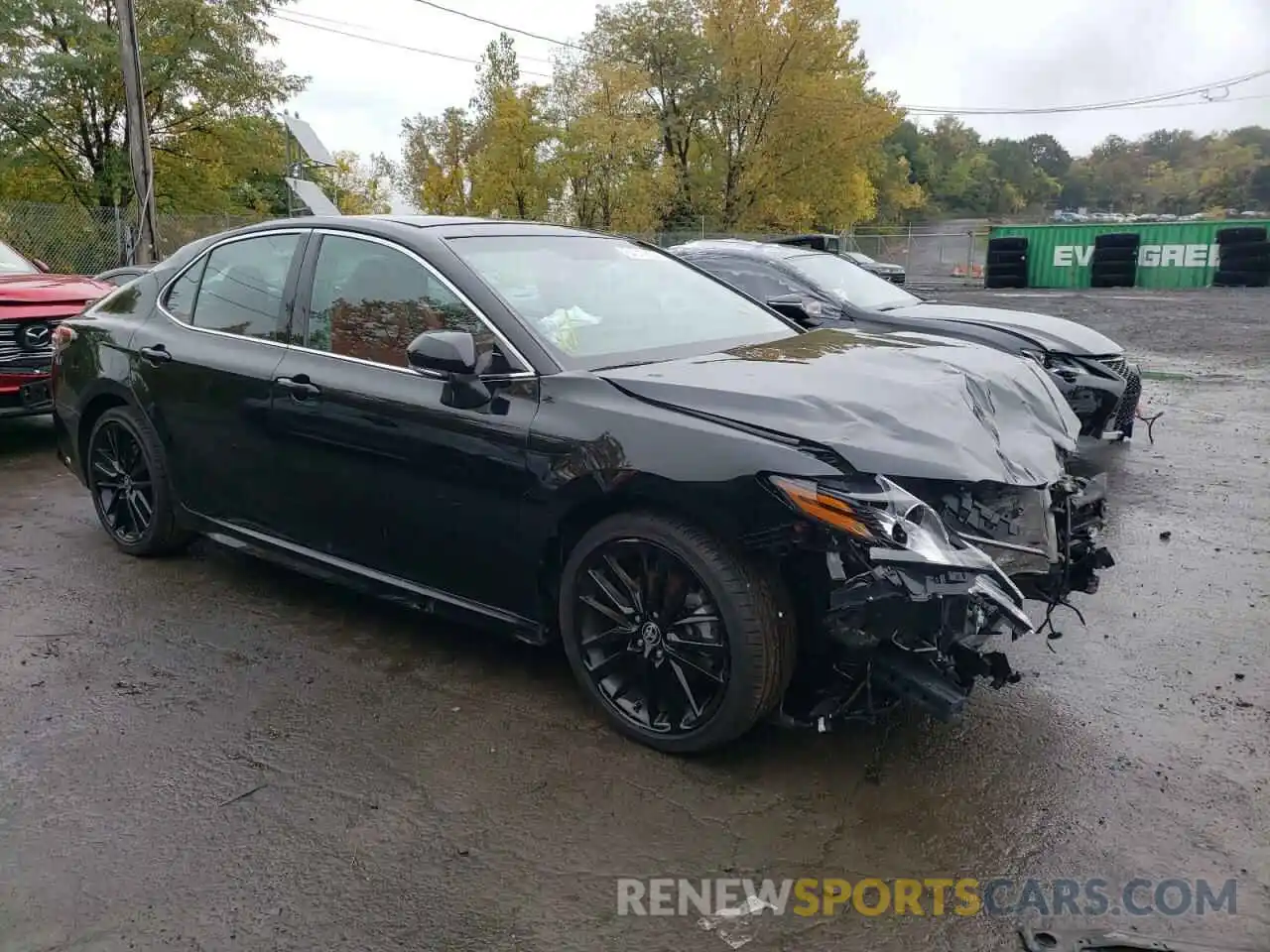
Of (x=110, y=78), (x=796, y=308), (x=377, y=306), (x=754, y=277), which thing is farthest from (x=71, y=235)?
(x=377, y=306)

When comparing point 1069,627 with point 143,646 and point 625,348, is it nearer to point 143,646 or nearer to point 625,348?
point 625,348

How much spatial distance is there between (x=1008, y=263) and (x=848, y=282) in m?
22.5

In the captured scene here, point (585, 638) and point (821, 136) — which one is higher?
point (821, 136)

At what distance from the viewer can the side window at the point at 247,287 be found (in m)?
4.12

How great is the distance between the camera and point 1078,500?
3.29 meters

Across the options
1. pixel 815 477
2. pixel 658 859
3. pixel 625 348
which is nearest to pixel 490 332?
pixel 625 348

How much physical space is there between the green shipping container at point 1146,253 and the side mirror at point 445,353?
28399 mm

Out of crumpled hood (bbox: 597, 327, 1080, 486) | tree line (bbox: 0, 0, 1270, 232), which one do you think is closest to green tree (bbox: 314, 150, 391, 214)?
tree line (bbox: 0, 0, 1270, 232)

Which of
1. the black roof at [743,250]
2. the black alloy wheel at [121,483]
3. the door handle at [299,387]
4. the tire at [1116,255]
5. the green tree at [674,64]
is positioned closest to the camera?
the door handle at [299,387]

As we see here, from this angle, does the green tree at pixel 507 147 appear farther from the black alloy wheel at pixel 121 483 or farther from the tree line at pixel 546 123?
the black alloy wheel at pixel 121 483

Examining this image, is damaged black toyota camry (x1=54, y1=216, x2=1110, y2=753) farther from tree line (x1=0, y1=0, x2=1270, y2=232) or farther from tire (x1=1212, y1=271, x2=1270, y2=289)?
tire (x1=1212, y1=271, x2=1270, y2=289)

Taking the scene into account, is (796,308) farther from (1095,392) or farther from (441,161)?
(441,161)

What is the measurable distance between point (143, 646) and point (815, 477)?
285cm

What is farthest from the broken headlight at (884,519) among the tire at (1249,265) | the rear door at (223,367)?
the tire at (1249,265)
